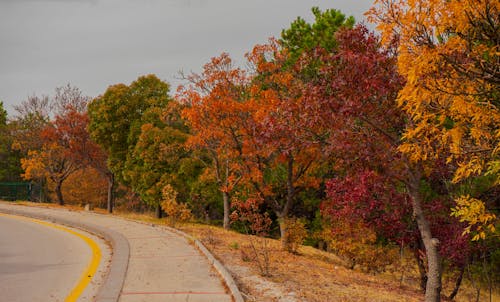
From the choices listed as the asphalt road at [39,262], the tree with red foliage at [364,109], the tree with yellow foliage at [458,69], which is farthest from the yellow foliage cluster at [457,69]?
the asphalt road at [39,262]

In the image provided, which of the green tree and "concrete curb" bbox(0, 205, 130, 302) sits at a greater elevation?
the green tree

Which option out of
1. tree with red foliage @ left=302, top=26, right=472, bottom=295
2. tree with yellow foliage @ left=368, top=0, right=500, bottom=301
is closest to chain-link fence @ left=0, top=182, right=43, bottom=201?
tree with red foliage @ left=302, top=26, right=472, bottom=295

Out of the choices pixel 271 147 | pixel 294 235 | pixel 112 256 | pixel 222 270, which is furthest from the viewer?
pixel 294 235

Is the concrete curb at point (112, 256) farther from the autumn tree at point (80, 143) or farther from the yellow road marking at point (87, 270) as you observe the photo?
the autumn tree at point (80, 143)

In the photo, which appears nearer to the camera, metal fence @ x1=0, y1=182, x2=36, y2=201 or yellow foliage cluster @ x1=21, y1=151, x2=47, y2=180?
yellow foliage cluster @ x1=21, y1=151, x2=47, y2=180

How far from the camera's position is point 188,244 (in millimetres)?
12914

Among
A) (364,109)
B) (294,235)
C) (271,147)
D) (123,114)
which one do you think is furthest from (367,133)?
(123,114)

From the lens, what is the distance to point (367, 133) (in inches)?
394

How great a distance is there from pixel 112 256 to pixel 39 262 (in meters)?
1.59

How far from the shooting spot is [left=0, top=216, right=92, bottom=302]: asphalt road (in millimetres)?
7684

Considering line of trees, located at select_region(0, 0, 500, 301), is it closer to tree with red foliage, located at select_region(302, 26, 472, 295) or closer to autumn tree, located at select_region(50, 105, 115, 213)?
tree with red foliage, located at select_region(302, 26, 472, 295)

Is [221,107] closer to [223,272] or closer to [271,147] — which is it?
[271,147]

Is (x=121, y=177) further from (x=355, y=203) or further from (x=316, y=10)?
(x=355, y=203)

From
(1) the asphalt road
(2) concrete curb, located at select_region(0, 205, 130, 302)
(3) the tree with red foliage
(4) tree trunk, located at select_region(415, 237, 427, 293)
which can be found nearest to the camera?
(2) concrete curb, located at select_region(0, 205, 130, 302)
